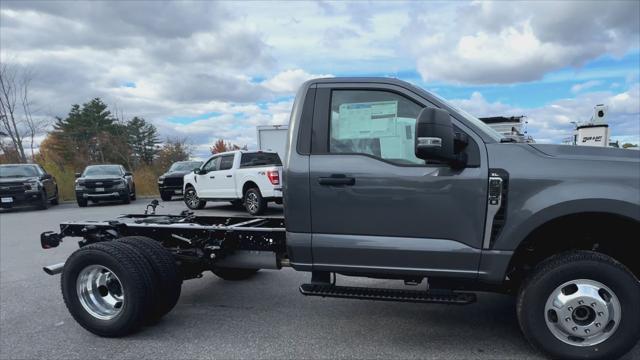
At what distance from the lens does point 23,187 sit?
596 inches

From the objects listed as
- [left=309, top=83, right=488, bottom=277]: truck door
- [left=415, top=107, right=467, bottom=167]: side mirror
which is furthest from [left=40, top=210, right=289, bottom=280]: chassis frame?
[left=415, top=107, right=467, bottom=167]: side mirror

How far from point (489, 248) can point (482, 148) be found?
737 mm

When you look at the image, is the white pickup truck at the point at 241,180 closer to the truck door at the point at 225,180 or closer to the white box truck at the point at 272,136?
the truck door at the point at 225,180

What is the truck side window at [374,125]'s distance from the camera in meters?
Result: 3.33

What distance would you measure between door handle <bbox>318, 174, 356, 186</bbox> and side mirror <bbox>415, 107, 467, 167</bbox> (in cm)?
59

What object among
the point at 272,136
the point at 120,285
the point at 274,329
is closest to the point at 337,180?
the point at 274,329

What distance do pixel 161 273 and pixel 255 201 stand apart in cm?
810

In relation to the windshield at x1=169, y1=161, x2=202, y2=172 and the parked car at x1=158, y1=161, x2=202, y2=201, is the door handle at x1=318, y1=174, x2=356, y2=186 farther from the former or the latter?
the windshield at x1=169, y1=161, x2=202, y2=172

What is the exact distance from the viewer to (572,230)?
11.0ft

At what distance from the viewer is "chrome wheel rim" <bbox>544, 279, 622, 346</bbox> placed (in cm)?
300

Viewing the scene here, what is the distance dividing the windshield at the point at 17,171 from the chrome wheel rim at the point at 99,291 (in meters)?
14.6

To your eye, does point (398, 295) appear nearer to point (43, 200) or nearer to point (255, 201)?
point (255, 201)

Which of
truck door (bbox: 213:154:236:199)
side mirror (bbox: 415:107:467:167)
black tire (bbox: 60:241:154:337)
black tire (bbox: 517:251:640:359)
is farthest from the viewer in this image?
truck door (bbox: 213:154:236:199)

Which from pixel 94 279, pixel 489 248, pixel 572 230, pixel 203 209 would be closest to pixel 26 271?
pixel 94 279
